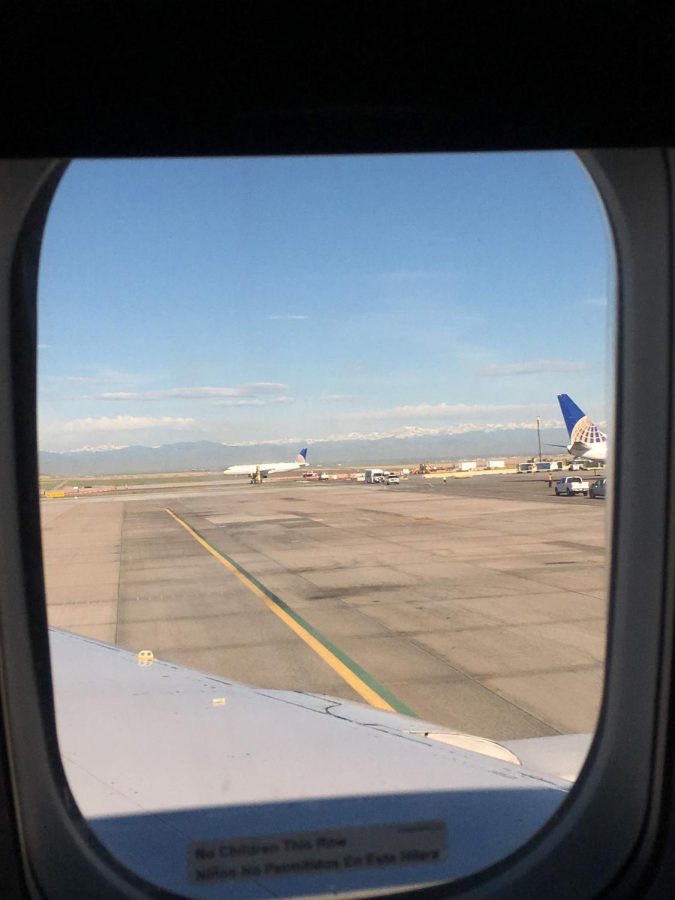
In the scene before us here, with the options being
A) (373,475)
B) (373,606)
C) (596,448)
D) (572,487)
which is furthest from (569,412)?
(373,475)

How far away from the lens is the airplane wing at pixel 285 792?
2.10 metres

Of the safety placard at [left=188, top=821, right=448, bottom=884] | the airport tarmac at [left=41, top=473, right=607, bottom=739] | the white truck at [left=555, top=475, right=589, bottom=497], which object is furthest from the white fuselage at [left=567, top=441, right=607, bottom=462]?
the white truck at [left=555, top=475, right=589, bottom=497]

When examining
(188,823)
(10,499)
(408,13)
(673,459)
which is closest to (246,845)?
(188,823)

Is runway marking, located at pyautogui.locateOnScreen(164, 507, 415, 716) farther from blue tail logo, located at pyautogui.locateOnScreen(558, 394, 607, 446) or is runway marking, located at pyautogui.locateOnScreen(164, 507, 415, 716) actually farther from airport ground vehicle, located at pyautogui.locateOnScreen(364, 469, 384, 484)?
airport ground vehicle, located at pyautogui.locateOnScreen(364, 469, 384, 484)

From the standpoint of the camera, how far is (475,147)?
1.89 m

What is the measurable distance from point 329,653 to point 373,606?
2017mm

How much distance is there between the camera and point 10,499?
2.04 metres

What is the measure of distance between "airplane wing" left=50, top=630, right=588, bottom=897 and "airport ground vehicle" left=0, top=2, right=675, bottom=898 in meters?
0.12

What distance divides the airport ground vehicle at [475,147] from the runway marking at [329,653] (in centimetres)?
235

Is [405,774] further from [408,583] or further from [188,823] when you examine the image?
[408,583]

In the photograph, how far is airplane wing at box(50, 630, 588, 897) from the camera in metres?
2.10

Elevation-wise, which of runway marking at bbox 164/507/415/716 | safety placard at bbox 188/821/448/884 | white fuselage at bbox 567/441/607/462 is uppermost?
white fuselage at bbox 567/441/607/462

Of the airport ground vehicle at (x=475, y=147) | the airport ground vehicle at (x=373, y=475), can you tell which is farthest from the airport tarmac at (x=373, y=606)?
the airport ground vehicle at (x=373, y=475)

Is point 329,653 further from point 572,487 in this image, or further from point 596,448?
point 572,487
